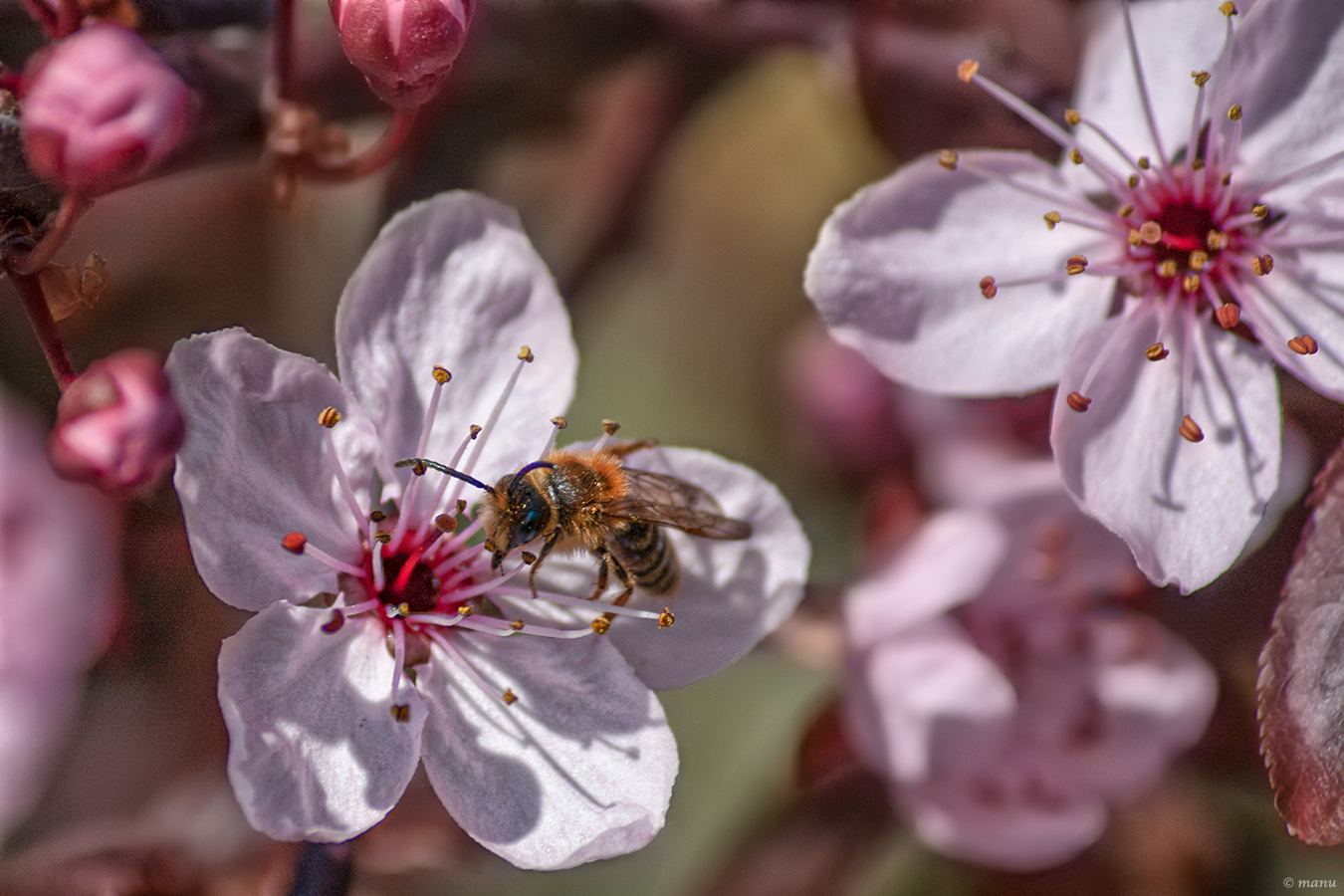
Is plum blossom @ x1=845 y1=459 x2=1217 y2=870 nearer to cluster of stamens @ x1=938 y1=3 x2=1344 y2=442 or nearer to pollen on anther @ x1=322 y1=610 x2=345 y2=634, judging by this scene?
cluster of stamens @ x1=938 y1=3 x2=1344 y2=442

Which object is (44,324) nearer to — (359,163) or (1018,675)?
(359,163)

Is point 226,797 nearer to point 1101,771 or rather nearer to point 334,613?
point 334,613

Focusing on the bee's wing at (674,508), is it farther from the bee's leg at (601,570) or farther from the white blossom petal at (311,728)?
the white blossom petal at (311,728)

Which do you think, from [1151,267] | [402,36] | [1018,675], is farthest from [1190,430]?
[402,36]

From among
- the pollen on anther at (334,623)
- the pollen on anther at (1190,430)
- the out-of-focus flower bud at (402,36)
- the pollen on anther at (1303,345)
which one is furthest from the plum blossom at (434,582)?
the pollen on anther at (1303,345)

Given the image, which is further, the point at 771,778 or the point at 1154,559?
the point at 771,778

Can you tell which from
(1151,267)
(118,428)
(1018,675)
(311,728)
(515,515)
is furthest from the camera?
(1018,675)

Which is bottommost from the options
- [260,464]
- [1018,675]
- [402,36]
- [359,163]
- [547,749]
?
[1018,675]

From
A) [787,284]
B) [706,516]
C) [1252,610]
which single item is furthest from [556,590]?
[787,284]
